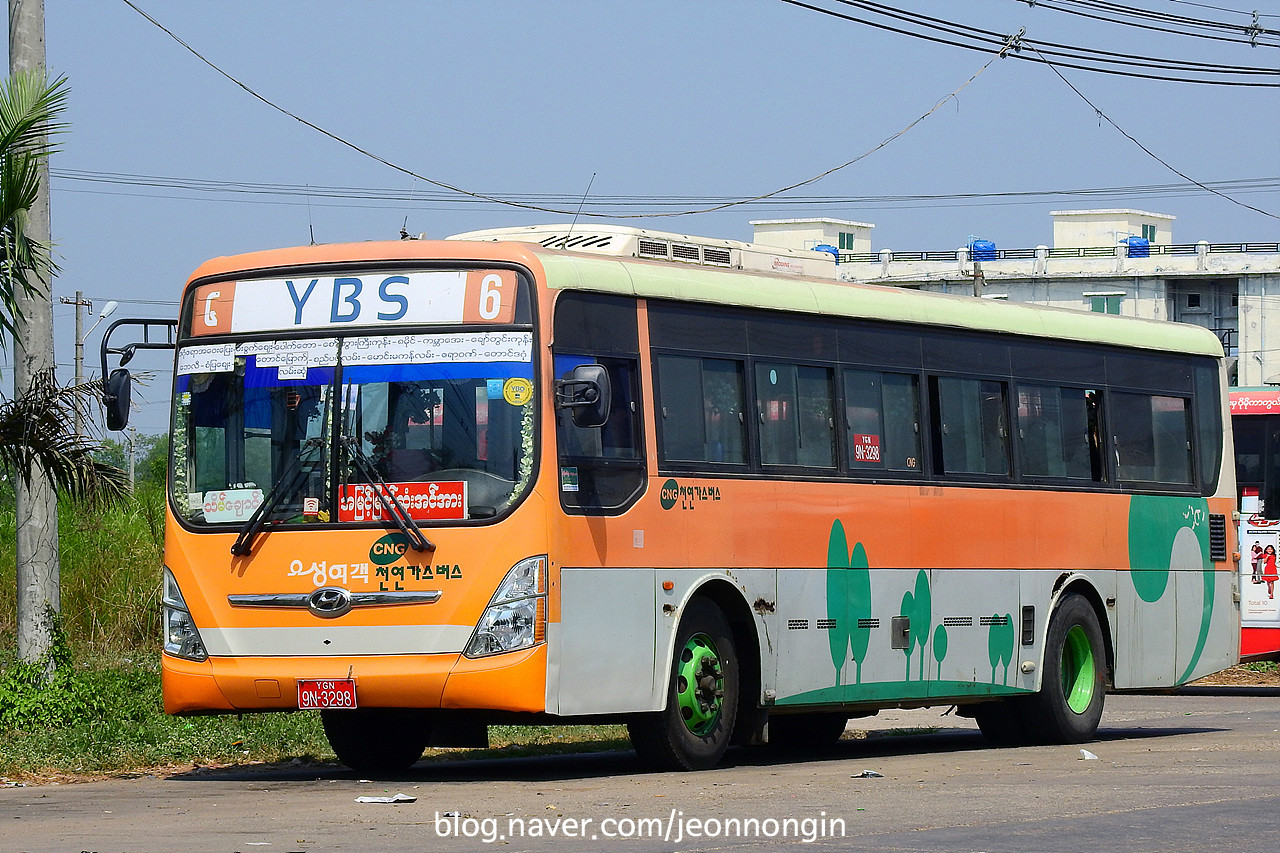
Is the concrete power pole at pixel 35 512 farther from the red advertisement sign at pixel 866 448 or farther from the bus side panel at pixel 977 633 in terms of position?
the bus side panel at pixel 977 633

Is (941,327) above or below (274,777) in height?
above

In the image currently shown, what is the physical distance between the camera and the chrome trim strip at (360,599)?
12.0 meters

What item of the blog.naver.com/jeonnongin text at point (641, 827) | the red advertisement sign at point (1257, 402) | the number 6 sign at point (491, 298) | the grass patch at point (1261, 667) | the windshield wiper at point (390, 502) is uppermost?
the number 6 sign at point (491, 298)

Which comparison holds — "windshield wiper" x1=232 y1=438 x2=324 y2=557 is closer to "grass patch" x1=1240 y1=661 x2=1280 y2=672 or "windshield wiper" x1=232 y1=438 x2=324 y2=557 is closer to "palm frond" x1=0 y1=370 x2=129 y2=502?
"palm frond" x1=0 y1=370 x2=129 y2=502

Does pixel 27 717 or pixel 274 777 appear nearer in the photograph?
pixel 274 777

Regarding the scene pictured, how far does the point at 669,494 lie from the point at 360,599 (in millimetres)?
2069

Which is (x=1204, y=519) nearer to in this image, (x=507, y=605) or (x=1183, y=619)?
(x=1183, y=619)

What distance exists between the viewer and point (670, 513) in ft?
42.6

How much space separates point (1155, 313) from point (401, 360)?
85546mm

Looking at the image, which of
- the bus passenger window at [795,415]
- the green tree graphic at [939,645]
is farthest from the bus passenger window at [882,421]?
the green tree graphic at [939,645]

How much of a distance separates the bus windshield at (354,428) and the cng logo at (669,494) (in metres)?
1.22

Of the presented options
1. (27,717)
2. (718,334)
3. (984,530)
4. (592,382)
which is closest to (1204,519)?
(984,530)

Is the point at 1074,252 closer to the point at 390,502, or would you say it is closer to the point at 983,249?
the point at 983,249

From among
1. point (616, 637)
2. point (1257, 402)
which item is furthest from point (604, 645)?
point (1257, 402)
